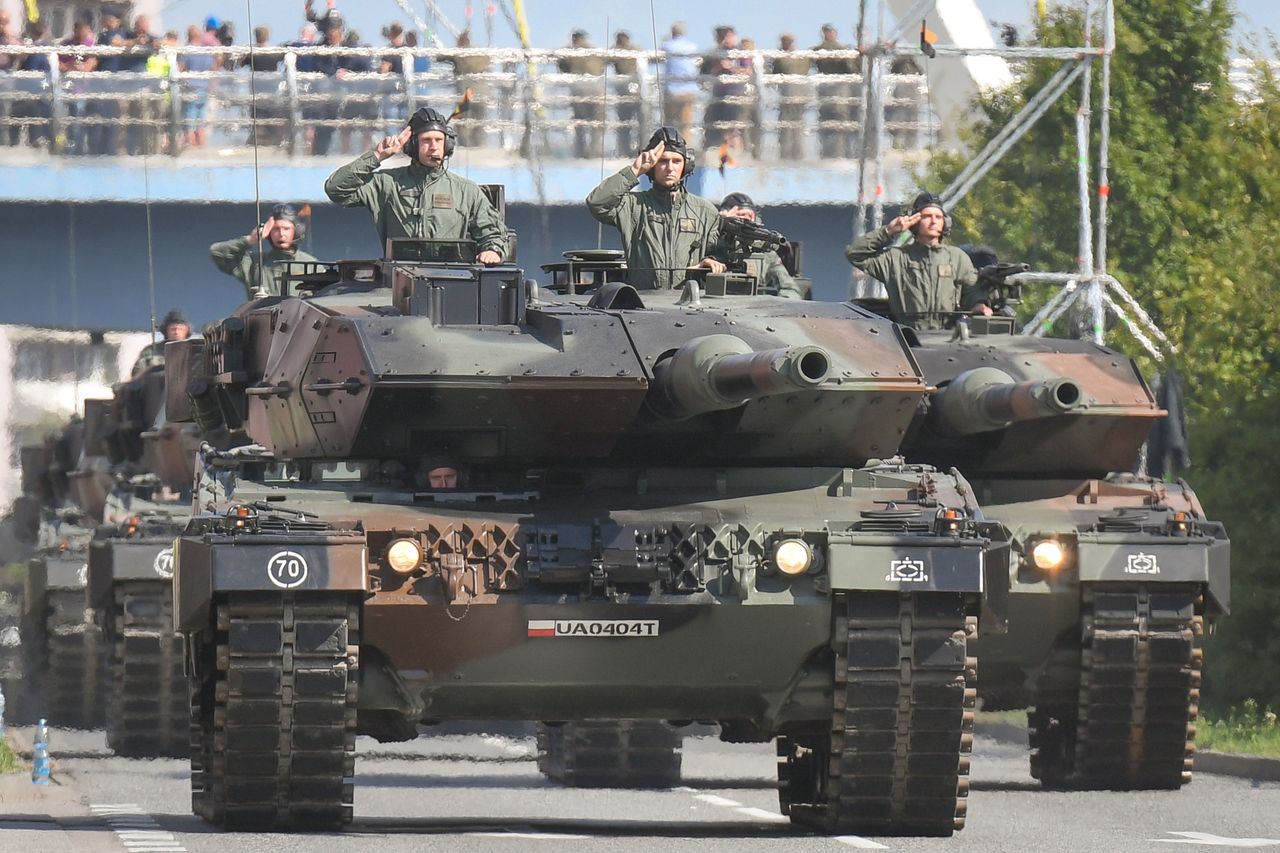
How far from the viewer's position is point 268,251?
2477 cm

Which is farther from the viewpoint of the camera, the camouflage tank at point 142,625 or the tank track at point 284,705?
the camouflage tank at point 142,625

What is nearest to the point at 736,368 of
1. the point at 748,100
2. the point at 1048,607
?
the point at 1048,607

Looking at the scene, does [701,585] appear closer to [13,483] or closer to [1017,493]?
[1017,493]

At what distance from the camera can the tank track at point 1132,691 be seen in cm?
1975

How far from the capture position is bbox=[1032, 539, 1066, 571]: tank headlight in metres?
19.7

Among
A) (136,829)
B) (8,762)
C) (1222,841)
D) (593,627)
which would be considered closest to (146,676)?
(8,762)

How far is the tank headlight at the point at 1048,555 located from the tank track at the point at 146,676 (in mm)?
6618

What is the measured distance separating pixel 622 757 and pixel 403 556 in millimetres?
6188

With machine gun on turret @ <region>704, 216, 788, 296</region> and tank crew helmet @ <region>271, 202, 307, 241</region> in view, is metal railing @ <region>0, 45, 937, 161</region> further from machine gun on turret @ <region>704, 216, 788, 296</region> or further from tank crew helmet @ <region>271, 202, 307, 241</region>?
machine gun on turret @ <region>704, 216, 788, 296</region>

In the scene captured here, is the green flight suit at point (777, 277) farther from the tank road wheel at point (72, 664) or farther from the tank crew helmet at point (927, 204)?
the tank road wheel at point (72, 664)

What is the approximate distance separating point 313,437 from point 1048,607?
16.4 ft

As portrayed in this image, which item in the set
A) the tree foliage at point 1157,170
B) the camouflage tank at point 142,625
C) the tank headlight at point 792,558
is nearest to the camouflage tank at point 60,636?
the camouflage tank at point 142,625

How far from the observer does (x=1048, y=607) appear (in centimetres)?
1975

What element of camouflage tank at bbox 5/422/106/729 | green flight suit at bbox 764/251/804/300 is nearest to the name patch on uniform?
green flight suit at bbox 764/251/804/300
